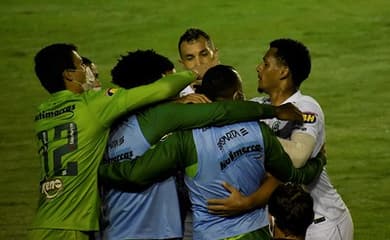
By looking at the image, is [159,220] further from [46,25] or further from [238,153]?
[46,25]

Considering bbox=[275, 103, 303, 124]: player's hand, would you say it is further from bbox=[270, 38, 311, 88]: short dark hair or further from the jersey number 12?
the jersey number 12

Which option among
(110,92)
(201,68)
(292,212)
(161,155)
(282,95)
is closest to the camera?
(292,212)

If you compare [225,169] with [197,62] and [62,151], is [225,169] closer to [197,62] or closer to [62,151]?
[62,151]

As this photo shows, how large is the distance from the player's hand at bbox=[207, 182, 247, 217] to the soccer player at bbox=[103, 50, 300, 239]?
23 cm

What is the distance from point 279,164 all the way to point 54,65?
1.11 m

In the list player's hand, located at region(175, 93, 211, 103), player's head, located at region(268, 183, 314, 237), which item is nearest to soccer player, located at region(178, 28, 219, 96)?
player's hand, located at region(175, 93, 211, 103)

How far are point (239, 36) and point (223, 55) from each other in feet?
2.55

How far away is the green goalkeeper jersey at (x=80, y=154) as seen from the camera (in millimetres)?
4848

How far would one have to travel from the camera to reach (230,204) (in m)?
4.71

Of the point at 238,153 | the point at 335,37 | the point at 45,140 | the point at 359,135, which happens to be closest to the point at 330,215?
the point at 238,153

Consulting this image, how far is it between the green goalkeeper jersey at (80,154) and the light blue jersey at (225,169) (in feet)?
1.00

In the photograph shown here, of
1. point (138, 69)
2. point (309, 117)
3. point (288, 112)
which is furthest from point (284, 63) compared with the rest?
point (138, 69)

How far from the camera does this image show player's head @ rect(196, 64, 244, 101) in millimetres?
4824

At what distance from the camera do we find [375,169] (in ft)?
30.0
